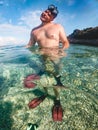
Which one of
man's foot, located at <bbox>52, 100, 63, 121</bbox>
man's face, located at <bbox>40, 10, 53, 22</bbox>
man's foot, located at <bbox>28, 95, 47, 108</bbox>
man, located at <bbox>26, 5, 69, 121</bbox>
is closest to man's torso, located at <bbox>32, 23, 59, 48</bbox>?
man, located at <bbox>26, 5, 69, 121</bbox>

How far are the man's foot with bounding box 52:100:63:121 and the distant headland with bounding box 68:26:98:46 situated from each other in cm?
776

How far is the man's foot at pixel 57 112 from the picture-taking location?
3.90 metres

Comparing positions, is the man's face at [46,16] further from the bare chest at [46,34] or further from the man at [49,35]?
the bare chest at [46,34]

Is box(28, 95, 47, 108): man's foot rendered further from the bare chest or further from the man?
the bare chest

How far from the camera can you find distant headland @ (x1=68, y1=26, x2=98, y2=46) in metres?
11.9

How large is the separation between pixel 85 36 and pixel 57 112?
363 inches

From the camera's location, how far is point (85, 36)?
12688mm

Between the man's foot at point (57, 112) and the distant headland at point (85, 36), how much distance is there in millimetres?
7763

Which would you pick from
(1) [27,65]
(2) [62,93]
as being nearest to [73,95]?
(2) [62,93]

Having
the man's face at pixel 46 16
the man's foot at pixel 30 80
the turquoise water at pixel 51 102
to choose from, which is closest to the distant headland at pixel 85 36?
the man's face at pixel 46 16

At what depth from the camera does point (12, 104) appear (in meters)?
4.23

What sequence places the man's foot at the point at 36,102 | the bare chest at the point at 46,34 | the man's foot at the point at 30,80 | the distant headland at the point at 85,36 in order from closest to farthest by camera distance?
the man's foot at the point at 36,102 → the man's foot at the point at 30,80 → the bare chest at the point at 46,34 → the distant headland at the point at 85,36

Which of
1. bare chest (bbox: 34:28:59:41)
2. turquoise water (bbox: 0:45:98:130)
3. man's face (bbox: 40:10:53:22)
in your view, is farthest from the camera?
man's face (bbox: 40:10:53:22)

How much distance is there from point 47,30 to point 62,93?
11.6ft
